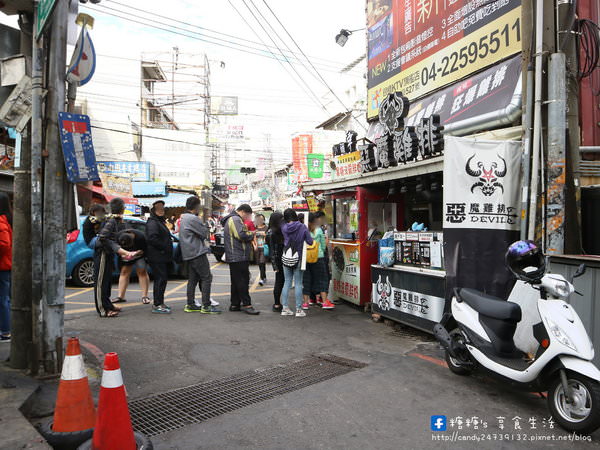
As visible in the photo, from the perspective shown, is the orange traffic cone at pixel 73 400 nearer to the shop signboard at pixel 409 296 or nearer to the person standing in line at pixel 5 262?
the person standing in line at pixel 5 262

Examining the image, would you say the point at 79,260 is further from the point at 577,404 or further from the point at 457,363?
the point at 577,404

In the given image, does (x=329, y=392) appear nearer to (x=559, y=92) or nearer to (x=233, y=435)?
(x=233, y=435)

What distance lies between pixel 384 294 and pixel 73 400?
15.7 feet

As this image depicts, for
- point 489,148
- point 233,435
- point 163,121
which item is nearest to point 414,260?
point 489,148

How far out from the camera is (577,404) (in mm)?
3066

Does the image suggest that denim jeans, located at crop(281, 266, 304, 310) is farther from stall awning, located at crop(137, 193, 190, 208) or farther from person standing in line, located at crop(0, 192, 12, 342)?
stall awning, located at crop(137, 193, 190, 208)

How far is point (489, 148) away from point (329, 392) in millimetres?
3440

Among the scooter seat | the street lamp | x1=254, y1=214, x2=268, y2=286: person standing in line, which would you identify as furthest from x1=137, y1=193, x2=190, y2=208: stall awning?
the scooter seat

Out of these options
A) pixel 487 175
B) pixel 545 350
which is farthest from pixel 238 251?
pixel 545 350

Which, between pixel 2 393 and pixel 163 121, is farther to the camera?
pixel 163 121

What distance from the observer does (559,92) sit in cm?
493

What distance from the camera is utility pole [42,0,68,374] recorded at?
398cm

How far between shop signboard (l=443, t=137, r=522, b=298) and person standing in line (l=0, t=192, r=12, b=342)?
538 centimetres

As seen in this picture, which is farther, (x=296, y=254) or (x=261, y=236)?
(x=261, y=236)
